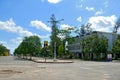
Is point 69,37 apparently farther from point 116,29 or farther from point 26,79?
point 26,79

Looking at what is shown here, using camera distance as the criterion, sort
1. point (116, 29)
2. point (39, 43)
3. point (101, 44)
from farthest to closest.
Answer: point (116, 29)
point (39, 43)
point (101, 44)

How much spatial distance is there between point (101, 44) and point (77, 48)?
111 feet

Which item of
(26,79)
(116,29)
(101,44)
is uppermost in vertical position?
(116,29)

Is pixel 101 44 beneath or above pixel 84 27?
beneath

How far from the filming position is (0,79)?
53.6ft

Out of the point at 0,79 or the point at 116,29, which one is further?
the point at 116,29

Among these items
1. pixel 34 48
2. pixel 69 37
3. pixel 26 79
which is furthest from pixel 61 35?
pixel 26 79

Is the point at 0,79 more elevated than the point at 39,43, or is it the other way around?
the point at 39,43

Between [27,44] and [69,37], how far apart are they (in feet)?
63.9

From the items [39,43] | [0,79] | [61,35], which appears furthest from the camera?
[61,35]

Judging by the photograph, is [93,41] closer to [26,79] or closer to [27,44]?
[27,44]

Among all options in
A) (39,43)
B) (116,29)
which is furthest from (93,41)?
(116,29)

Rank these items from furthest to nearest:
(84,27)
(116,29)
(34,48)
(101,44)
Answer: (84,27), (116,29), (34,48), (101,44)

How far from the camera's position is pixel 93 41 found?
78.5 meters
